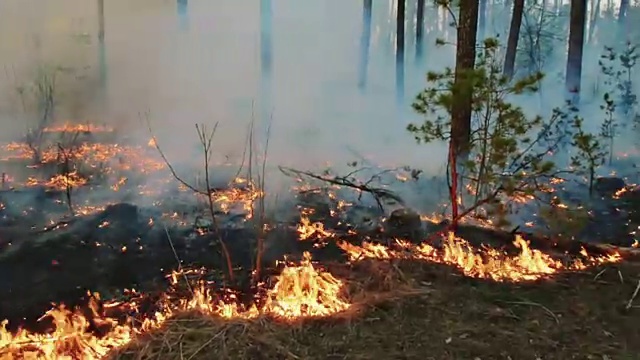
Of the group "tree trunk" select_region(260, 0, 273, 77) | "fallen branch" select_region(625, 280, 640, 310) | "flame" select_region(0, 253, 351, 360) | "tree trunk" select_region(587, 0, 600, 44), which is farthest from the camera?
"tree trunk" select_region(587, 0, 600, 44)

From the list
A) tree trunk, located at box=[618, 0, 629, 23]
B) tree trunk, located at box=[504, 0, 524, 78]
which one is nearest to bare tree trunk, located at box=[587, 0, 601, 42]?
tree trunk, located at box=[618, 0, 629, 23]

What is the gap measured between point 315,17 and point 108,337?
57.8 feet

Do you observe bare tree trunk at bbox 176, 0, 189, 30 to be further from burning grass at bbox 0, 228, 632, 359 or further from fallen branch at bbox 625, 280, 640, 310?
fallen branch at bbox 625, 280, 640, 310

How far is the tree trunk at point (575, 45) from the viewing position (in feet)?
35.8

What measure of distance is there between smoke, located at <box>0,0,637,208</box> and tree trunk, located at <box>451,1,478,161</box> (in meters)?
2.55

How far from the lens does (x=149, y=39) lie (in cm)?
1499

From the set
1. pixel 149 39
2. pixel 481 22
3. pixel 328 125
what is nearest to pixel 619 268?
pixel 328 125

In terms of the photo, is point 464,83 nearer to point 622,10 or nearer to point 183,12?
point 183,12

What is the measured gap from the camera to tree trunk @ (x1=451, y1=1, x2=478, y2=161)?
4941mm

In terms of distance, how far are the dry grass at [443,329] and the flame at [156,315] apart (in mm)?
168

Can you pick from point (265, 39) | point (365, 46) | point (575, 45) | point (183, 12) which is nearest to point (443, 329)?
point (575, 45)

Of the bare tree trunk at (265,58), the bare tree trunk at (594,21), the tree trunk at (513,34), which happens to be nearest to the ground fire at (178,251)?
the bare tree trunk at (265,58)

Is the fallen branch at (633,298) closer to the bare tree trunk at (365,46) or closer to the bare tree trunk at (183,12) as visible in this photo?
the bare tree trunk at (183,12)

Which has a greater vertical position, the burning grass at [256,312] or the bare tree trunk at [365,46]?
the bare tree trunk at [365,46]
